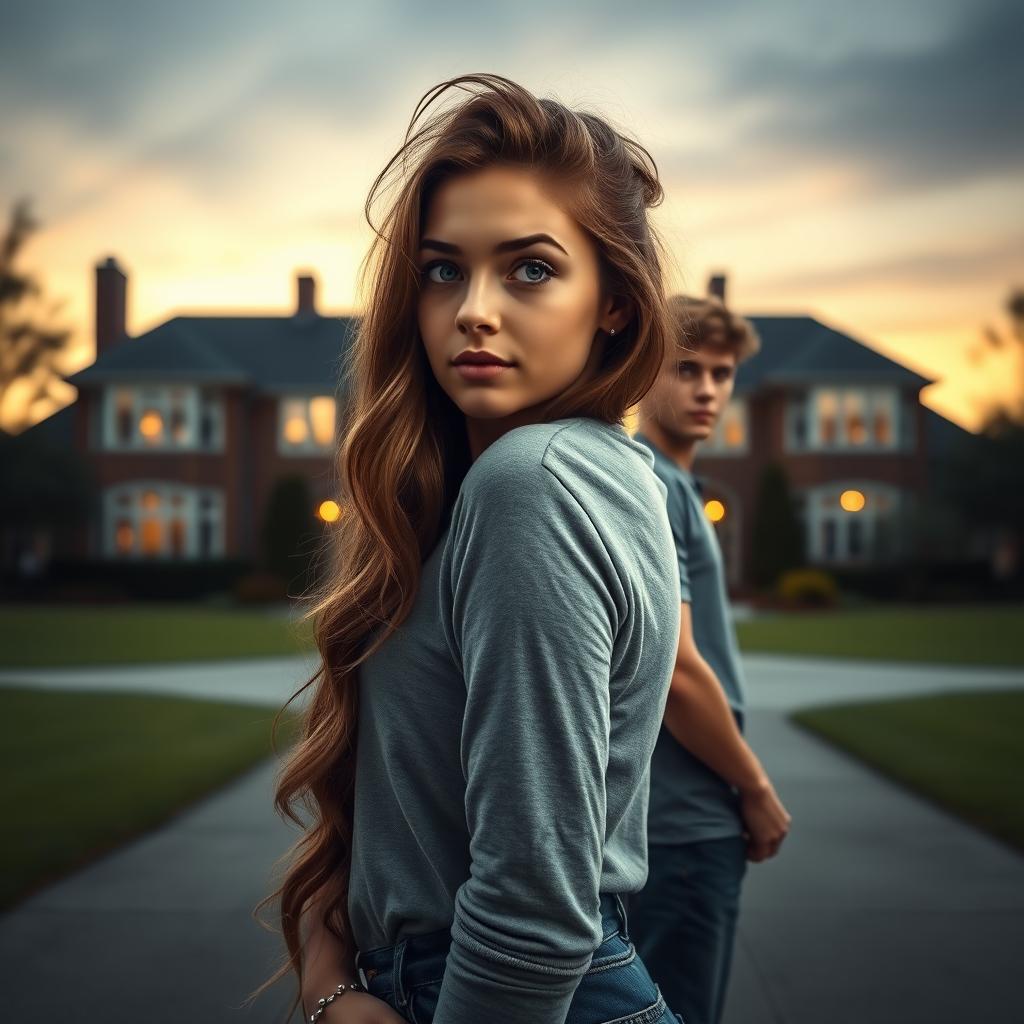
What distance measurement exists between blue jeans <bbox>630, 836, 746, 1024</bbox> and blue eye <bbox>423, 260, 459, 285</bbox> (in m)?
1.42

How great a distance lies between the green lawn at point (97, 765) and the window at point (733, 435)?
28113mm

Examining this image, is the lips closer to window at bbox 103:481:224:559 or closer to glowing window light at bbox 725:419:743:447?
window at bbox 103:481:224:559

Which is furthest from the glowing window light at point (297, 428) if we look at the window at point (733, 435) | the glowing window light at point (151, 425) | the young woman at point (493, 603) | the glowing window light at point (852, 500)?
the young woman at point (493, 603)

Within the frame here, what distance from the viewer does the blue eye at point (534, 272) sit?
4.29 feet

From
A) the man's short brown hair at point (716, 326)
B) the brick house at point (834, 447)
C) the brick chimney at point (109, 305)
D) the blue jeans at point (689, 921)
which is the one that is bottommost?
the blue jeans at point (689, 921)

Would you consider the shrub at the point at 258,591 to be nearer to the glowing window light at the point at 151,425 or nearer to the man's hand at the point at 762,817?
the glowing window light at the point at 151,425

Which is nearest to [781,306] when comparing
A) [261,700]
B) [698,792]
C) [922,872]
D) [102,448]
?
[102,448]

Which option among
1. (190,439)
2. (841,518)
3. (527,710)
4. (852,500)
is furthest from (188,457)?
(527,710)

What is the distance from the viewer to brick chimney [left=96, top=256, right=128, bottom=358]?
37.9 m

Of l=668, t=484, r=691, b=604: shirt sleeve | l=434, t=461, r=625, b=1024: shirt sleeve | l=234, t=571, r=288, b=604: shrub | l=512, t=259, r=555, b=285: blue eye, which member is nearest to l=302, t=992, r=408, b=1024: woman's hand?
l=434, t=461, r=625, b=1024: shirt sleeve

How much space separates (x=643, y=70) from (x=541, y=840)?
11.8 metres

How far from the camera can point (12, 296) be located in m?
32.4

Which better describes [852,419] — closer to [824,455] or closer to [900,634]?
[824,455]

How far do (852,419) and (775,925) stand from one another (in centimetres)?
3316
